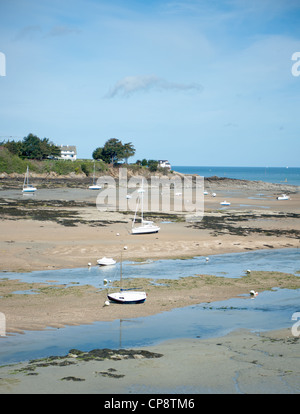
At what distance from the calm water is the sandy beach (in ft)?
2.67

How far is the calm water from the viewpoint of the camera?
16.3 metres

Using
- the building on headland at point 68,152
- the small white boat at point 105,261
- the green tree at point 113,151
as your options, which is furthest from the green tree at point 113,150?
the small white boat at point 105,261

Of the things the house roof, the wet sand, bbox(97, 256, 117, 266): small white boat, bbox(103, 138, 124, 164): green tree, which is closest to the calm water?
bbox(97, 256, 117, 266): small white boat

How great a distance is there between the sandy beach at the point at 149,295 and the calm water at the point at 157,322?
0.82 metres

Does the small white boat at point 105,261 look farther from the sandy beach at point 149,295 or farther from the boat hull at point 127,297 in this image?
the boat hull at point 127,297

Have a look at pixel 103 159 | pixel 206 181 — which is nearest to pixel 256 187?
pixel 206 181

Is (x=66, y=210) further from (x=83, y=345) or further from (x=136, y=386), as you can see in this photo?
(x=136, y=386)

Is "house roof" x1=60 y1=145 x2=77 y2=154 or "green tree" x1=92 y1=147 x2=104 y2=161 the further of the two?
"house roof" x1=60 y1=145 x2=77 y2=154

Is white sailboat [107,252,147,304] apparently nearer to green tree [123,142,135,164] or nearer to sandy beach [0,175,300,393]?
sandy beach [0,175,300,393]

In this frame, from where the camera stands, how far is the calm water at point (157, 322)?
1627cm

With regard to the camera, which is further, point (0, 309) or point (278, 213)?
point (278, 213)

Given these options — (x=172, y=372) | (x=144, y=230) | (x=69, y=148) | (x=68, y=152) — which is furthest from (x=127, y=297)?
(x=69, y=148)

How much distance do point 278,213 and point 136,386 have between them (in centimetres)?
5013

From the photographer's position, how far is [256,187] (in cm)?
12056
